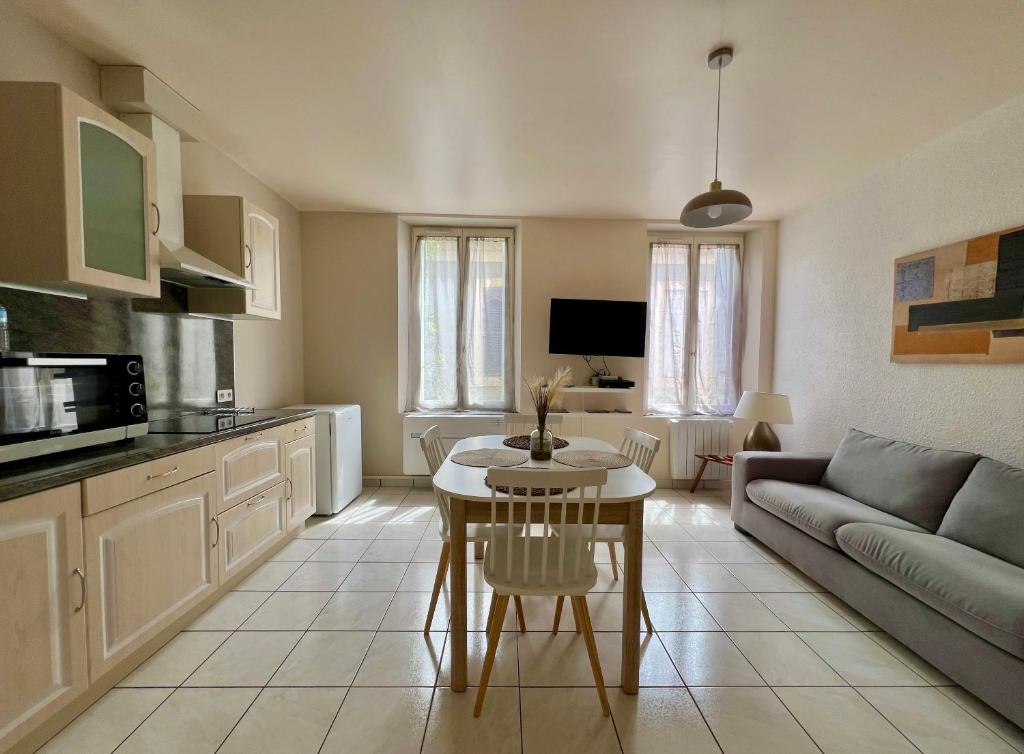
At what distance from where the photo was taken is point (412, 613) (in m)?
→ 2.24

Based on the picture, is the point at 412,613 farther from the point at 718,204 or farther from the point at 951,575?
the point at 718,204

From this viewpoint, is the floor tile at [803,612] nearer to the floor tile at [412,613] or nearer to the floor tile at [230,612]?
the floor tile at [412,613]

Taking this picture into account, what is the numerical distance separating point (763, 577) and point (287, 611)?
2.81 metres

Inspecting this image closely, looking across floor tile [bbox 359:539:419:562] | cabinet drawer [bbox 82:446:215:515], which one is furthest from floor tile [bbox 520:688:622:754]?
cabinet drawer [bbox 82:446:215:515]

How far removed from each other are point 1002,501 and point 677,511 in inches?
81.3

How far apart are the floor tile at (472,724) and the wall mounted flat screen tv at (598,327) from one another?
3.02 m

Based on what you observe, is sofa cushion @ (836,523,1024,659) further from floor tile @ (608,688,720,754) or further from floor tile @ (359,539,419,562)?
floor tile @ (359,539,419,562)

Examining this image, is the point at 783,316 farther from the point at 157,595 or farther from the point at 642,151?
the point at 157,595

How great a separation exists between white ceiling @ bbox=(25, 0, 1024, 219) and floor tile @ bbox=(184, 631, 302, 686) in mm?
2767

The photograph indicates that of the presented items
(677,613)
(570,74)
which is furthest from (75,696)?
(570,74)

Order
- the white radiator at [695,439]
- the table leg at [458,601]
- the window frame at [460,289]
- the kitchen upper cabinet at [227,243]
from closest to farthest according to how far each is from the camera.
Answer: the table leg at [458,601] < the kitchen upper cabinet at [227,243] < the white radiator at [695,439] < the window frame at [460,289]

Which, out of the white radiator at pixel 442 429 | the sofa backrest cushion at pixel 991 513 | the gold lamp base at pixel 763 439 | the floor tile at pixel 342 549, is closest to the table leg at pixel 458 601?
the floor tile at pixel 342 549

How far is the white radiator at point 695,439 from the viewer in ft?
14.1

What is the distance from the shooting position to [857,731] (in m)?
1.56
